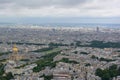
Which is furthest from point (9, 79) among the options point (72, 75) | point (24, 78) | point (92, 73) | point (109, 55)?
point (109, 55)

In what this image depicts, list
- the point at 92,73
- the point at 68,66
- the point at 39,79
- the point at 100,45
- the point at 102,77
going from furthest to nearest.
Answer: the point at 100,45 → the point at 68,66 → the point at 92,73 → the point at 102,77 → the point at 39,79

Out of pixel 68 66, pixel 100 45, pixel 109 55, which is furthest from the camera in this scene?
pixel 100 45

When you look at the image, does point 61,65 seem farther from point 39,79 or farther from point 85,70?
point 39,79

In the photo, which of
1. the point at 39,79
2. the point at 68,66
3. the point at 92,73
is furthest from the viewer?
the point at 68,66

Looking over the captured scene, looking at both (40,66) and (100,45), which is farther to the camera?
Answer: (100,45)

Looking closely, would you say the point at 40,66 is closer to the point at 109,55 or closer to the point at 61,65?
the point at 61,65

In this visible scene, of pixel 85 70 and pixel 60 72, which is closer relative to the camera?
pixel 60 72

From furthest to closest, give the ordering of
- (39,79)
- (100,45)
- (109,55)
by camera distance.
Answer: (100,45) → (109,55) → (39,79)

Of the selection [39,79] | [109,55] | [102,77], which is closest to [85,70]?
[102,77]
